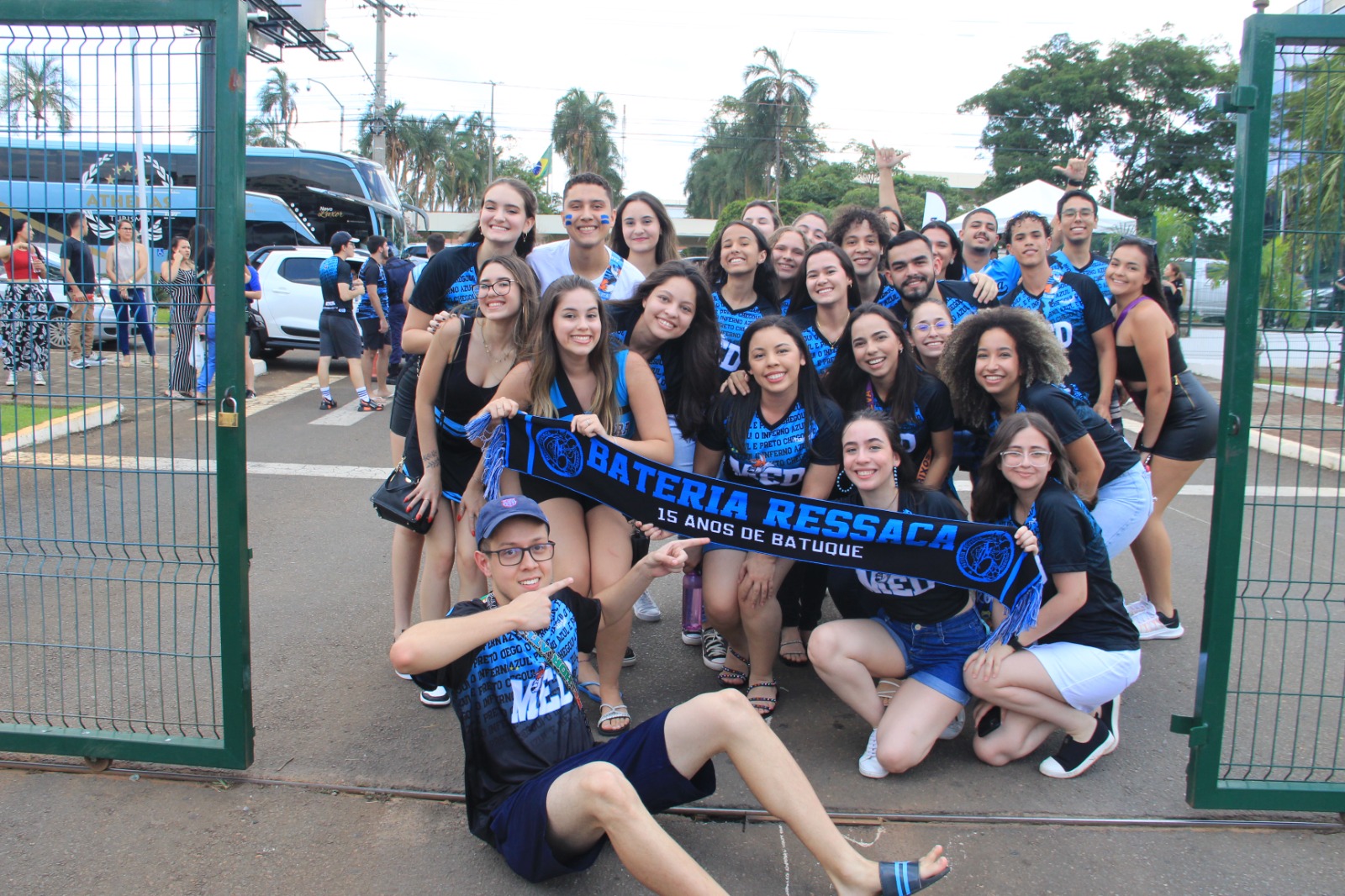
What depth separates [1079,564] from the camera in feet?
10.8

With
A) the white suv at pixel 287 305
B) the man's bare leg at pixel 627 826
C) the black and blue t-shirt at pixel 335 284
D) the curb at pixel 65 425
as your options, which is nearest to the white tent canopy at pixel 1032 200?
the black and blue t-shirt at pixel 335 284

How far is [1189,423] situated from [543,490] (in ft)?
10.2

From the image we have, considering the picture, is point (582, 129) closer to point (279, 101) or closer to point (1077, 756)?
point (279, 101)

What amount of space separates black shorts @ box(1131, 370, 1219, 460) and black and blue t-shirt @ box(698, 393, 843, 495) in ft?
6.12

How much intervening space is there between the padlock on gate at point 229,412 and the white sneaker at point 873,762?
2414mm

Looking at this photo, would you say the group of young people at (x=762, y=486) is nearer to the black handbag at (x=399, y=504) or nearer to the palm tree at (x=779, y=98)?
the black handbag at (x=399, y=504)

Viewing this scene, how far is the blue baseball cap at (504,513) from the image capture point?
2729 millimetres

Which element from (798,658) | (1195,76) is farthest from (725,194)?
(798,658)

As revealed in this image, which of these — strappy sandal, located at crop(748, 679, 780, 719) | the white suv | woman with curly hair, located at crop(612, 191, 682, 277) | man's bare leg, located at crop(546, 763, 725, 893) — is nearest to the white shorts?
strappy sandal, located at crop(748, 679, 780, 719)

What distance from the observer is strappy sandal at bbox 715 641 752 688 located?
4059 millimetres

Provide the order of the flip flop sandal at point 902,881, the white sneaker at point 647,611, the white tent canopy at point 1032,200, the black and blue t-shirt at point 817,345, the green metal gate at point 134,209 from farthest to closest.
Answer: the white tent canopy at point 1032,200, the white sneaker at point 647,611, the black and blue t-shirt at point 817,345, the green metal gate at point 134,209, the flip flop sandal at point 902,881

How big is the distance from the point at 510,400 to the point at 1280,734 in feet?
10.6

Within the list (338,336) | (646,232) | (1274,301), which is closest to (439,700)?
(646,232)

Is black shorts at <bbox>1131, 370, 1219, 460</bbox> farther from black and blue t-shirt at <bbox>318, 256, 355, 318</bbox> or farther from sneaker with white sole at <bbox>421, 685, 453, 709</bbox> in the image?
black and blue t-shirt at <bbox>318, 256, 355, 318</bbox>
